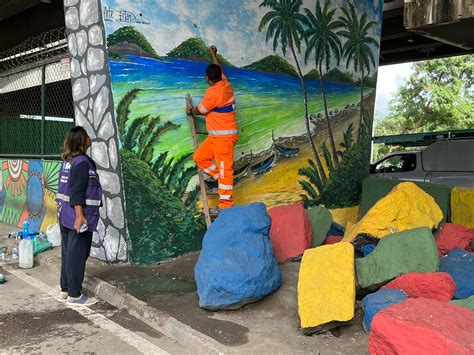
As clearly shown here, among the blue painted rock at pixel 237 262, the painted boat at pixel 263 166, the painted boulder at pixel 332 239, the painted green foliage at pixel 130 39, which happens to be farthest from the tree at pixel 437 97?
the blue painted rock at pixel 237 262

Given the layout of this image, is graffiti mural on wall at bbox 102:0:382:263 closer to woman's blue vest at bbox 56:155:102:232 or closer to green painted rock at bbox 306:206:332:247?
woman's blue vest at bbox 56:155:102:232

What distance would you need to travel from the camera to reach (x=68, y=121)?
830cm

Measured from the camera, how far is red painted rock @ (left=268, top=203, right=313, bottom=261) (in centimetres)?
577

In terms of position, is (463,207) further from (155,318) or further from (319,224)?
(155,318)

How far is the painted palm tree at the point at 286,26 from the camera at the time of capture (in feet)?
25.6

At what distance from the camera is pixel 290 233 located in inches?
229

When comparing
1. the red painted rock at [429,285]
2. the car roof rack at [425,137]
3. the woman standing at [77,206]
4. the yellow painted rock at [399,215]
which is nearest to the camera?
the red painted rock at [429,285]

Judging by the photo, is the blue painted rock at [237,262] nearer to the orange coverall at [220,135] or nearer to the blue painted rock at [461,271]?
the orange coverall at [220,135]

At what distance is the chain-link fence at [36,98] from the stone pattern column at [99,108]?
1.24 meters

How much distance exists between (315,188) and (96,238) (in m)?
3.92

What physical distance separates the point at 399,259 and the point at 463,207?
3.37 m

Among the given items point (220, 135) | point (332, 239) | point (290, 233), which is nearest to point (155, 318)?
point (290, 233)

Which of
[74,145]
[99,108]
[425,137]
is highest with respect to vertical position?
[99,108]

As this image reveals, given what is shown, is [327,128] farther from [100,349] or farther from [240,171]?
[100,349]
